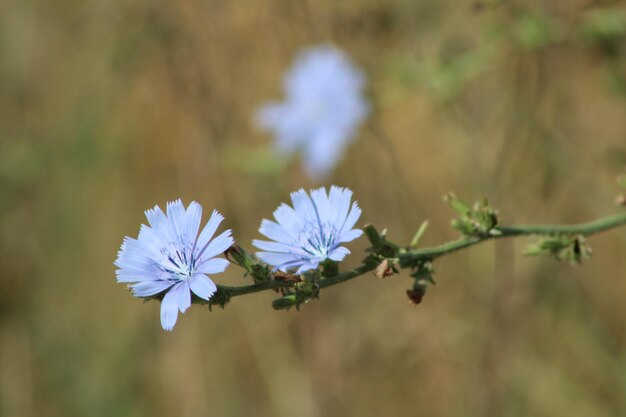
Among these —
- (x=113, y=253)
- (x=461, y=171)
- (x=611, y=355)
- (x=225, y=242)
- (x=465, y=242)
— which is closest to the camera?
(x=225, y=242)

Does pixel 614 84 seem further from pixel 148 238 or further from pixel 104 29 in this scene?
pixel 104 29

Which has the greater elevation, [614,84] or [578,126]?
[578,126]

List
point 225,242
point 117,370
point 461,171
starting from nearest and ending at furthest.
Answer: point 225,242 → point 461,171 → point 117,370

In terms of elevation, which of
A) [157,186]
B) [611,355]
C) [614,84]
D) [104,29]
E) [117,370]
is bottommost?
[611,355]

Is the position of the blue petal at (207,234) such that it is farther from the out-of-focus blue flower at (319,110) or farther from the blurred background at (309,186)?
the out-of-focus blue flower at (319,110)

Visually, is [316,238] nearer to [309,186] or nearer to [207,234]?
[207,234]

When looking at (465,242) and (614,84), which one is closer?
(465,242)

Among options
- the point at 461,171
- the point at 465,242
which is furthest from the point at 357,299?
the point at 465,242
